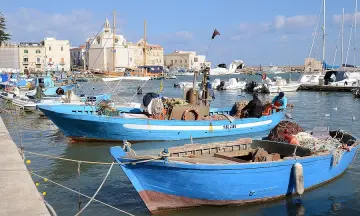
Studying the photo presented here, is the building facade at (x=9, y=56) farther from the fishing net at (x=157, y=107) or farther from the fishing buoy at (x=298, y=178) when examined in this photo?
the fishing buoy at (x=298, y=178)

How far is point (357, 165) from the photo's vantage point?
549 inches

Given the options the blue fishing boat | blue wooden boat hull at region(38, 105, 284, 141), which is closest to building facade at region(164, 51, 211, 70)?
blue wooden boat hull at region(38, 105, 284, 141)

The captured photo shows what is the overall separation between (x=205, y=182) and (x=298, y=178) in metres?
2.51

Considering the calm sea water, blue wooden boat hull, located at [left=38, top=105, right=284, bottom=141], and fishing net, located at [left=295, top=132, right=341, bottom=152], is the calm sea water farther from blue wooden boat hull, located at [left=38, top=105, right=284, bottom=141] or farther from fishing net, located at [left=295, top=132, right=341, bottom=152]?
fishing net, located at [left=295, top=132, right=341, bottom=152]

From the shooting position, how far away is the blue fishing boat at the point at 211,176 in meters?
8.66

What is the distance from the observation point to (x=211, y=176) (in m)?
8.85

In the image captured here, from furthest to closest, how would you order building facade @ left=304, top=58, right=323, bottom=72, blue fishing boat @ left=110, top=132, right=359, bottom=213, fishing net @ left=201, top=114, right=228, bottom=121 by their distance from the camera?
building facade @ left=304, top=58, right=323, bottom=72, fishing net @ left=201, top=114, right=228, bottom=121, blue fishing boat @ left=110, top=132, right=359, bottom=213

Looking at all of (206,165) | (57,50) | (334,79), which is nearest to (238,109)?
(206,165)

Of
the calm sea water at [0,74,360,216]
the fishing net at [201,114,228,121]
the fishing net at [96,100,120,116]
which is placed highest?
the fishing net at [96,100,120,116]

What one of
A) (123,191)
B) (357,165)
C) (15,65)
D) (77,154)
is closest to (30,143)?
(77,154)

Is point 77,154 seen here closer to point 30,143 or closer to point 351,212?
point 30,143

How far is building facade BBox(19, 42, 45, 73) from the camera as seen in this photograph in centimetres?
10431

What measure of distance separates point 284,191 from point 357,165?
5390mm

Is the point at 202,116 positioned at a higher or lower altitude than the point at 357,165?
higher
